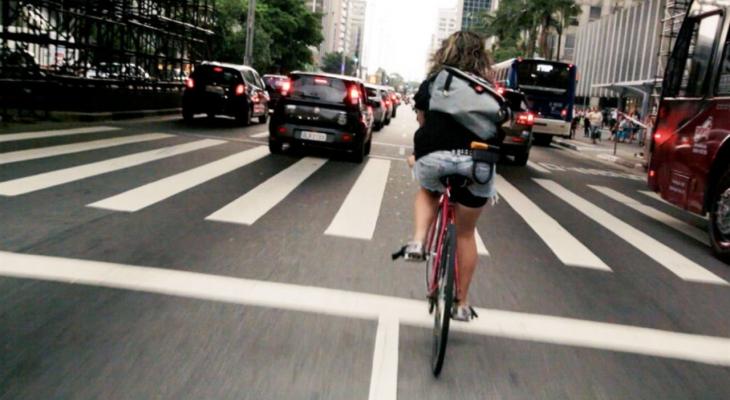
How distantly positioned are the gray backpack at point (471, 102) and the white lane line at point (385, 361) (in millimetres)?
1261

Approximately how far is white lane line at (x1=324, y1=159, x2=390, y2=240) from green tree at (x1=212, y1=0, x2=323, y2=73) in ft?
139

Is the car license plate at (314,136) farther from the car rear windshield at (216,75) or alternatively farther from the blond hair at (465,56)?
the blond hair at (465,56)

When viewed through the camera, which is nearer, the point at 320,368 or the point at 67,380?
the point at 67,380

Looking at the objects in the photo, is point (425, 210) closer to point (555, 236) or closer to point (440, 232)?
point (440, 232)

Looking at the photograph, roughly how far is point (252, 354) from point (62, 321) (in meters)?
1.12

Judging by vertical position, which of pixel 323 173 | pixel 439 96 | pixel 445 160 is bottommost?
pixel 323 173

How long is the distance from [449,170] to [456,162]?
2.3 inches

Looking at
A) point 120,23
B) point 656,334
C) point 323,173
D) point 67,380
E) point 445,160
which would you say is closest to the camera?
point 67,380

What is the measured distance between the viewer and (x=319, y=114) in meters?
14.0

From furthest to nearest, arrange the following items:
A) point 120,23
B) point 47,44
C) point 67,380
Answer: point 120,23 → point 47,44 → point 67,380

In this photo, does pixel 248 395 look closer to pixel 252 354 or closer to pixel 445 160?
pixel 252 354

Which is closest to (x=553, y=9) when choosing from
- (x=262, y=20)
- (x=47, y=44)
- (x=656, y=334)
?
(x=262, y=20)

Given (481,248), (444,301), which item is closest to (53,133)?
(481,248)

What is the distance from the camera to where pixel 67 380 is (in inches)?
135
